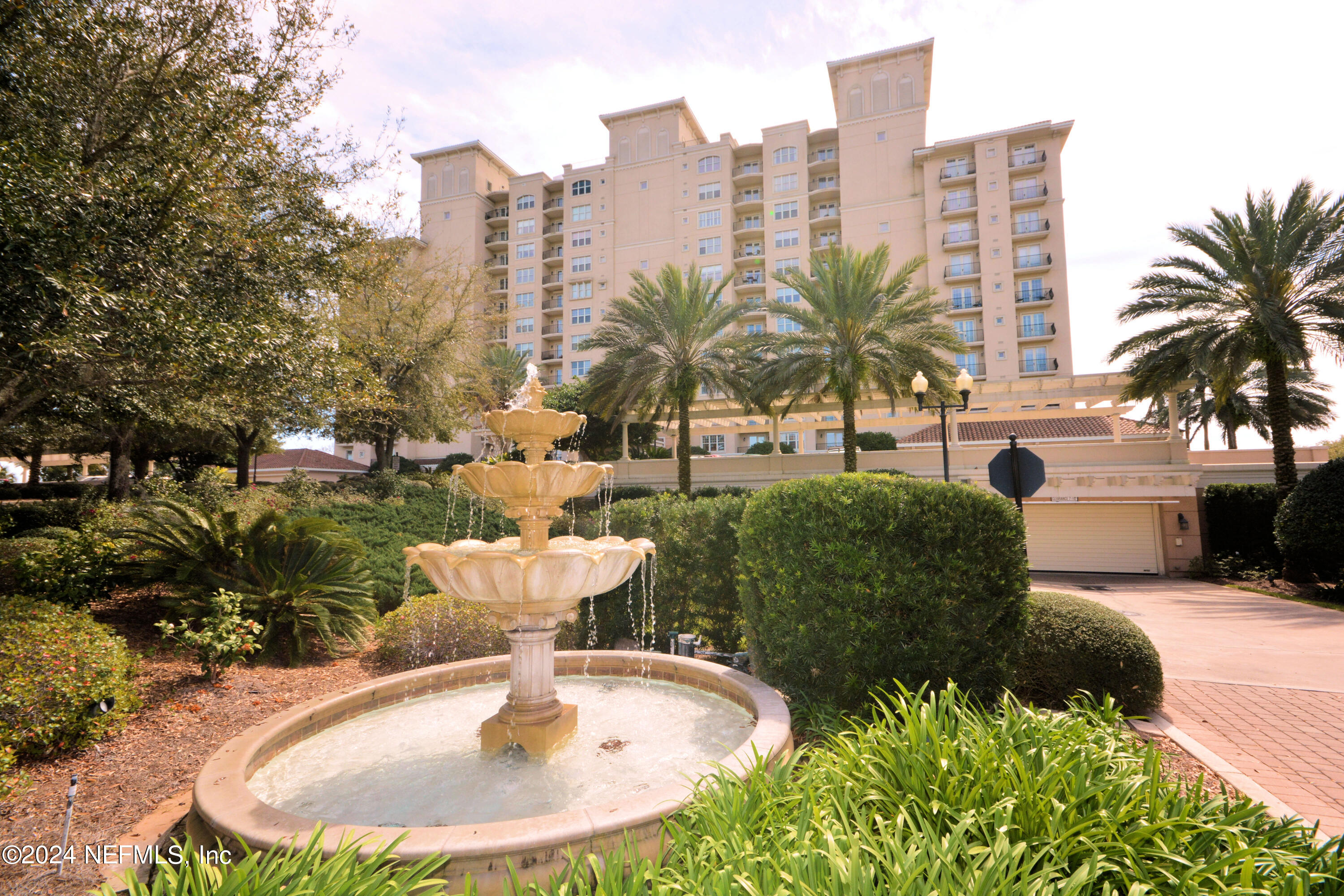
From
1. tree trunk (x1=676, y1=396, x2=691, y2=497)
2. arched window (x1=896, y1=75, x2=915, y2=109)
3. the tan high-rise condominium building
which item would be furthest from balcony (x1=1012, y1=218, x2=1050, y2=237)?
tree trunk (x1=676, y1=396, x2=691, y2=497)

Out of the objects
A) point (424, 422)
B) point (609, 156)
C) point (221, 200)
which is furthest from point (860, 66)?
point (221, 200)

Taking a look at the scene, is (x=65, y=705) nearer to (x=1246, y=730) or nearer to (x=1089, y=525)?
(x=1246, y=730)

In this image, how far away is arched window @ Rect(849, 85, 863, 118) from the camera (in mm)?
46844

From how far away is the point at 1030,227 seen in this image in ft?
142

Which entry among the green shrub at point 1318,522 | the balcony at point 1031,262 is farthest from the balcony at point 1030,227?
the green shrub at point 1318,522

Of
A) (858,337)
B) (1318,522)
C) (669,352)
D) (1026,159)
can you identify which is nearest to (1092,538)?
(1318,522)

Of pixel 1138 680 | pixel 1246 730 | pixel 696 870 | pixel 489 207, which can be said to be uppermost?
pixel 489 207

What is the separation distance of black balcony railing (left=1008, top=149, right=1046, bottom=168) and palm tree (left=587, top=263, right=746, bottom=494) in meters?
33.9

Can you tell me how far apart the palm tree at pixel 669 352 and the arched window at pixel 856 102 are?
33.0 metres

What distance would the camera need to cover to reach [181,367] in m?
7.52

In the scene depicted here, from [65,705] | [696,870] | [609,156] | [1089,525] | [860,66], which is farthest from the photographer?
[609,156]

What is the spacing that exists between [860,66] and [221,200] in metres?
51.3

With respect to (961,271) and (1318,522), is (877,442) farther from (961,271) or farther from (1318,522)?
(961,271)

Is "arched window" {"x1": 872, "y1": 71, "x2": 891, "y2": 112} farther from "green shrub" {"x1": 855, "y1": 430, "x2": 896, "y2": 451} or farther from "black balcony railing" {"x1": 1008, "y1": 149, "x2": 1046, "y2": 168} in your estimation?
"green shrub" {"x1": 855, "y1": 430, "x2": 896, "y2": 451}
